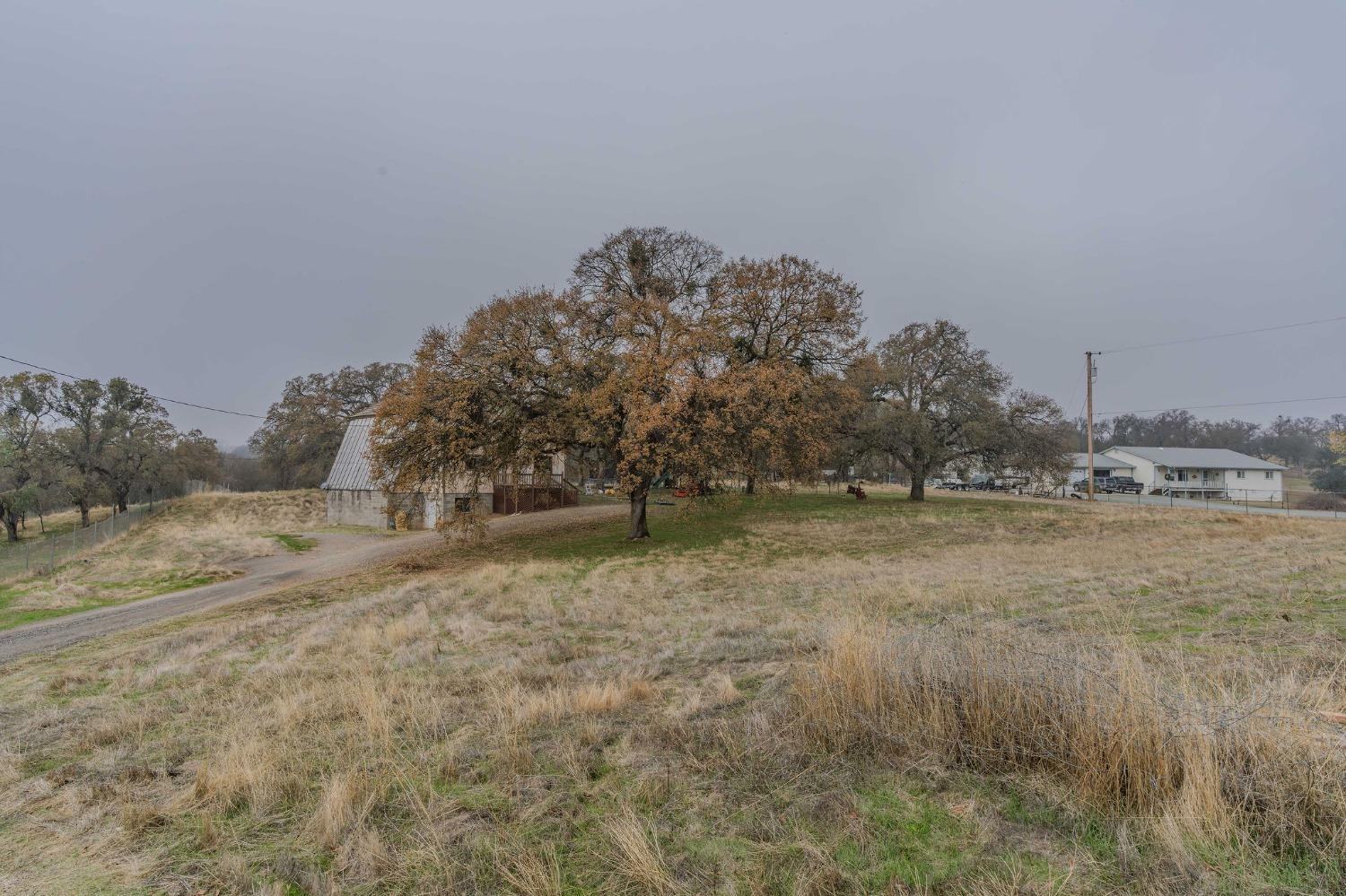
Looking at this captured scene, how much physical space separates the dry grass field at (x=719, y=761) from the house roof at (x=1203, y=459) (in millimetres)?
72442

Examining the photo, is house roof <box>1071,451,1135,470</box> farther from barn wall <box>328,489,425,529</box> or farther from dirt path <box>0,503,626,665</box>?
barn wall <box>328,489,425,529</box>

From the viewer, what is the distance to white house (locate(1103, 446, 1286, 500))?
60469 mm

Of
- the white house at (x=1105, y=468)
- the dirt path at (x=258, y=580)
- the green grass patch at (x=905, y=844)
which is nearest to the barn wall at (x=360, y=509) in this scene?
the dirt path at (x=258, y=580)

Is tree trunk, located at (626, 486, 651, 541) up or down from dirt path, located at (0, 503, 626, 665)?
up

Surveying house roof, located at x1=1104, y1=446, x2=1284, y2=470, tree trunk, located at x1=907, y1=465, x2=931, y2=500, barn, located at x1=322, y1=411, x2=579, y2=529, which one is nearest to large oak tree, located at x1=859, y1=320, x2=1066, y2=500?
tree trunk, located at x1=907, y1=465, x2=931, y2=500

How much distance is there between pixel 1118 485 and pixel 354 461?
2792 inches

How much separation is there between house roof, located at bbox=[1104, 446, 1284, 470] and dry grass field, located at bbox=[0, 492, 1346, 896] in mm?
72442

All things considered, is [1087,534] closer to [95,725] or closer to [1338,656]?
[1338,656]

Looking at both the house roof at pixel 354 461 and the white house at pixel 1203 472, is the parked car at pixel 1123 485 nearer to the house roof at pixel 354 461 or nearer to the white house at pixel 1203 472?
the white house at pixel 1203 472

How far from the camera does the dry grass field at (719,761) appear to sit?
2.77 metres

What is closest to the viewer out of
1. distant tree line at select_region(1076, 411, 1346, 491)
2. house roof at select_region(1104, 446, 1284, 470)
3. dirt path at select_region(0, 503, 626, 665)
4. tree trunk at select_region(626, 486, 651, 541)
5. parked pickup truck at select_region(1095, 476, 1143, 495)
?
dirt path at select_region(0, 503, 626, 665)

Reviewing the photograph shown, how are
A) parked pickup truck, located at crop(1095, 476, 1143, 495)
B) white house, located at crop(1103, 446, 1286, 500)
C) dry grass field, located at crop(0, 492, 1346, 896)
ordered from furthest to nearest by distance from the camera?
white house, located at crop(1103, 446, 1286, 500), parked pickup truck, located at crop(1095, 476, 1143, 495), dry grass field, located at crop(0, 492, 1346, 896)

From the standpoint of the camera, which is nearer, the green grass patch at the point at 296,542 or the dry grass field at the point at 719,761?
the dry grass field at the point at 719,761

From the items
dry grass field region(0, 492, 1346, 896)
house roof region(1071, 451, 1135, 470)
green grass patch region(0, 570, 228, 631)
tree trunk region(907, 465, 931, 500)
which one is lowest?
green grass patch region(0, 570, 228, 631)
